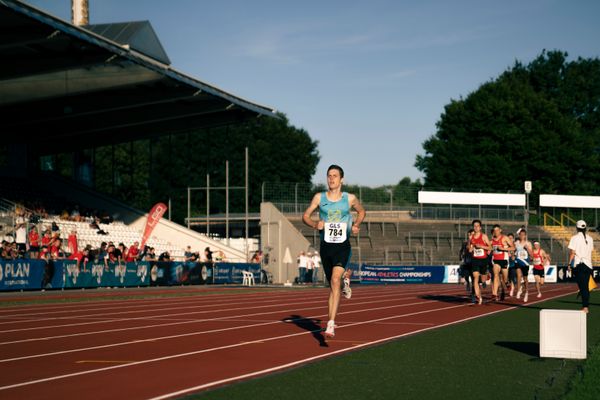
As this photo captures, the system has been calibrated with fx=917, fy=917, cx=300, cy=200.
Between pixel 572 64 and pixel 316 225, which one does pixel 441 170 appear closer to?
pixel 572 64

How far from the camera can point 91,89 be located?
38.2 meters

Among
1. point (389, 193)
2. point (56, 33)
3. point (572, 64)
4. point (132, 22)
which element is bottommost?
point (389, 193)

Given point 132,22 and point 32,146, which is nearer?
point 132,22

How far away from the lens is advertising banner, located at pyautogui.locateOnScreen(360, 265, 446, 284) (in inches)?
1917

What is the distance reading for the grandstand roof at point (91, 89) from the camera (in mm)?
31703

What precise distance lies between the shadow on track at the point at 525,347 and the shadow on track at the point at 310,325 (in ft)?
7.47

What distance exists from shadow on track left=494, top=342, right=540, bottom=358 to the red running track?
172cm

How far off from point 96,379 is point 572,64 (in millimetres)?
85069

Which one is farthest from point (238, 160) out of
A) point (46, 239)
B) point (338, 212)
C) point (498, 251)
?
point (338, 212)

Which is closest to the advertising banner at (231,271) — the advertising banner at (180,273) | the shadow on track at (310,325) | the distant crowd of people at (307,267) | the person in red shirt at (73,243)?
the advertising banner at (180,273)

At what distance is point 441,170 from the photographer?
79.2 m

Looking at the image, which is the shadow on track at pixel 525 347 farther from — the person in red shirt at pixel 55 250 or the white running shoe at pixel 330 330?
the person in red shirt at pixel 55 250

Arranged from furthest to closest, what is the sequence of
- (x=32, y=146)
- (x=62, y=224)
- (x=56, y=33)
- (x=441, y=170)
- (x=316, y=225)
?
(x=441, y=170)
(x=32, y=146)
(x=62, y=224)
(x=56, y=33)
(x=316, y=225)

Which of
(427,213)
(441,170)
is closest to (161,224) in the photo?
(427,213)
